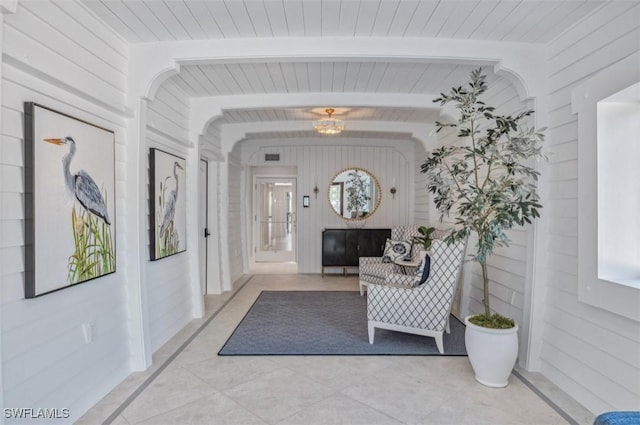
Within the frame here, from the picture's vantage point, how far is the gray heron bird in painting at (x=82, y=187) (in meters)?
2.01

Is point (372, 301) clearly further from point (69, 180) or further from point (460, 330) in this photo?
point (69, 180)

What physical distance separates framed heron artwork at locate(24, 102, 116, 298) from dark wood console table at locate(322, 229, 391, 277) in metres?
4.28

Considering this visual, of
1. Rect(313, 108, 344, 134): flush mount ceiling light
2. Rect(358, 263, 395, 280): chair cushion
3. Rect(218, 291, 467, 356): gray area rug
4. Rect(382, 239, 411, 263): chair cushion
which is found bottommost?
Rect(218, 291, 467, 356): gray area rug

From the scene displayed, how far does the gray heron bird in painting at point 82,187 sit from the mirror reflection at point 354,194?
15.5 ft

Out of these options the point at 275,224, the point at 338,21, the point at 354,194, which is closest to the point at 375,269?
the point at 354,194

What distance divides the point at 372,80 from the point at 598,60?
71.4 inches

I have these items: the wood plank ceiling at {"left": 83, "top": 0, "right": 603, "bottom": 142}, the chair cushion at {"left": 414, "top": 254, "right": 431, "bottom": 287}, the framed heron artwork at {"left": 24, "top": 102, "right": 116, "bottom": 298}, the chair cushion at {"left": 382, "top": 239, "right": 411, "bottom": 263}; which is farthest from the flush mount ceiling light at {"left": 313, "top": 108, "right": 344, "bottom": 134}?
the framed heron artwork at {"left": 24, "top": 102, "right": 116, "bottom": 298}

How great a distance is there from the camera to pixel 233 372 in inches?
107

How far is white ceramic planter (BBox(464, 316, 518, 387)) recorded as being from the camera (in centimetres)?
245

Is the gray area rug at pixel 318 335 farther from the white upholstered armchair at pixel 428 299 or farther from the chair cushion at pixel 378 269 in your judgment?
the chair cushion at pixel 378 269

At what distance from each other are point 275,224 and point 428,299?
17.0ft

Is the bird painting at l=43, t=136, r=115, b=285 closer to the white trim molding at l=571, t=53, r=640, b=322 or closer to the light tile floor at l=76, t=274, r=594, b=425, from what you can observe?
the light tile floor at l=76, t=274, r=594, b=425

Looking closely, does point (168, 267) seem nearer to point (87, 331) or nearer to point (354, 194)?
point (87, 331)

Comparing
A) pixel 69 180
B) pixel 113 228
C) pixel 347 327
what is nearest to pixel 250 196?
pixel 347 327
